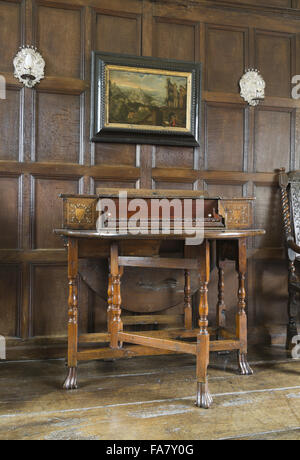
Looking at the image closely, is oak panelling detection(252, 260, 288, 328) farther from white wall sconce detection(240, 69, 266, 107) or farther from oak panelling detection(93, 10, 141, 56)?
oak panelling detection(93, 10, 141, 56)

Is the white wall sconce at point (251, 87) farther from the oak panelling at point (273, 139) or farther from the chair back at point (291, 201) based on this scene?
the chair back at point (291, 201)

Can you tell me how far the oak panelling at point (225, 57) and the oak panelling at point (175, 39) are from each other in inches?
Answer: 5.0

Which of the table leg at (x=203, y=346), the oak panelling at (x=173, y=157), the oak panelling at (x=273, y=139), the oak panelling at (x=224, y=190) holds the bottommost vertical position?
the table leg at (x=203, y=346)

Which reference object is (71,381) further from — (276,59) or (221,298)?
(276,59)

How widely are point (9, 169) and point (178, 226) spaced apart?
4.62 ft

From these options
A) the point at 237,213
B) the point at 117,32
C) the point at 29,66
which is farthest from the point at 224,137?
the point at 29,66

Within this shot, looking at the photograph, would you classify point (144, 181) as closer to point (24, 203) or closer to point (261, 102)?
point (24, 203)

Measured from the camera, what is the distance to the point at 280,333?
11.1 ft

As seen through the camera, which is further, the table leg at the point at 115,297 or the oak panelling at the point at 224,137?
the oak panelling at the point at 224,137

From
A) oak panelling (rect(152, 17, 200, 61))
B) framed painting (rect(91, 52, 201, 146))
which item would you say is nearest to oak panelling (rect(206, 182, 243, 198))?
framed painting (rect(91, 52, 201, 146))

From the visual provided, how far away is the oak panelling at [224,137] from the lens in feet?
10.9

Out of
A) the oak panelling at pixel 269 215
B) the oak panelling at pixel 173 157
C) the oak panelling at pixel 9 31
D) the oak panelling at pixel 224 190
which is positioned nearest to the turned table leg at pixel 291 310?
the oak panelling at pixel 269 215

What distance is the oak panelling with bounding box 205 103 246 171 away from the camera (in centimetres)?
333
